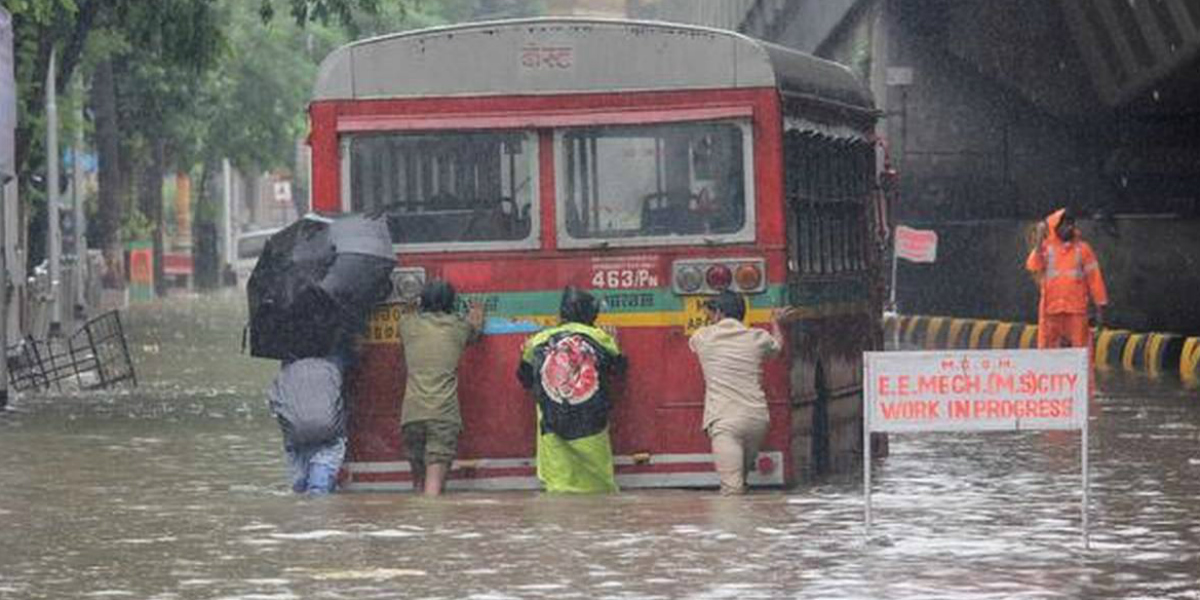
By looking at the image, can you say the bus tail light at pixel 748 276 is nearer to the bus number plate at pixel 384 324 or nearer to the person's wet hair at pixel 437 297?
the person's wet hair at pixel 437 297

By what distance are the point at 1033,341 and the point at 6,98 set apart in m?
14.0

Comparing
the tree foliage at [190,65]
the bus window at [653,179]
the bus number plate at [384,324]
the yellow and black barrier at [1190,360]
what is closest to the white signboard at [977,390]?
the bus window at [653,179]

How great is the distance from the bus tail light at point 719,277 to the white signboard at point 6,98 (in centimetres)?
1118

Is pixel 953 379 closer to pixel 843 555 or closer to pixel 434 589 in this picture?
pixel 843 555

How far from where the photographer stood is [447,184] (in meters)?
18.3

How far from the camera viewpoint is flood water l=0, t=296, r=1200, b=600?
44.1 ft

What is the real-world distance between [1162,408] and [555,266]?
10.6 meters

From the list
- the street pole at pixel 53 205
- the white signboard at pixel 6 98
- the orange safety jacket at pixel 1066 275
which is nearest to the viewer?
the orange safety jacket at pixel 1066 275

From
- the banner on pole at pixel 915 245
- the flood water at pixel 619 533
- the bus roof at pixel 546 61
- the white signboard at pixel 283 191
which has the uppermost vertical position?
the white signboard at pixel 283 191

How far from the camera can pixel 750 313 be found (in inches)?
711

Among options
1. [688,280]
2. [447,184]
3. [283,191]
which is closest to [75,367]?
[447,184]

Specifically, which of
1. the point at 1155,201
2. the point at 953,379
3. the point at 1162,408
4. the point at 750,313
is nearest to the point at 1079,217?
the point at 1155,201

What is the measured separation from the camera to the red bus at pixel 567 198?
1811cm

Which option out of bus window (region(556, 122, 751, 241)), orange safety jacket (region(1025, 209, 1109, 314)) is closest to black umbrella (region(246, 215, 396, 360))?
bus window (region(556, 122, 751, 241))
